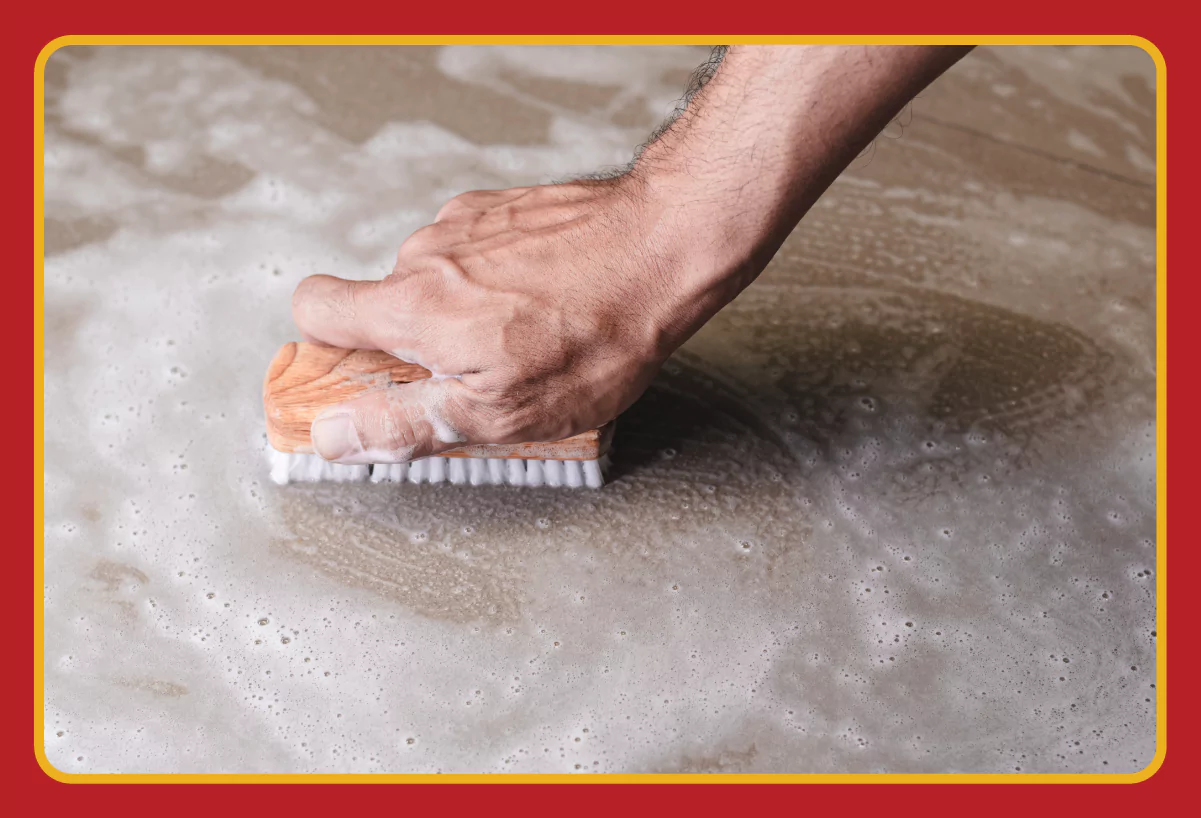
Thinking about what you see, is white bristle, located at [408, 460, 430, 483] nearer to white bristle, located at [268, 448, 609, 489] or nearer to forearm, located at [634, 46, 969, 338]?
white bristle, located at [268, 448, 609, 489]

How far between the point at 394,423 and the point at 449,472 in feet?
0.54

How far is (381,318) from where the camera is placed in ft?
3.72

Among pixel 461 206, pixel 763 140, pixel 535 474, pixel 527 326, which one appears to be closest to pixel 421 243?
pixel 461 206

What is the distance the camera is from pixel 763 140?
102 cm

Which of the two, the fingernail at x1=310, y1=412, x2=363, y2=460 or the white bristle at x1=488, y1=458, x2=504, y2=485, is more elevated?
the fingernail at x1=310, y1=412, x2=363, y2=460

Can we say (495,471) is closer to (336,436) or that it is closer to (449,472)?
(449,472)

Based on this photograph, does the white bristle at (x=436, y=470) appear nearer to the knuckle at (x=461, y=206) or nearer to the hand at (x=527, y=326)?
the hand at (x=527, y=326)

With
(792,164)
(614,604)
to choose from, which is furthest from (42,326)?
(792,164)

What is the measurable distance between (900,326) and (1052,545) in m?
0.35

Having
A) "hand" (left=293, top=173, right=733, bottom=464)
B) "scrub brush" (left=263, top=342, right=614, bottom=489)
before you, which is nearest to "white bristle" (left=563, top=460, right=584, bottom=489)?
"scrub brush" (left=263, top=342, right=614, bottom=489)

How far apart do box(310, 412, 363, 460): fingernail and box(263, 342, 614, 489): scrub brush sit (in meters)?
0.03

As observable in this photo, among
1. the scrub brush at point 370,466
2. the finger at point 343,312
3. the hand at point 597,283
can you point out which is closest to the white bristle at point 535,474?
the scrub brush at point 370,466

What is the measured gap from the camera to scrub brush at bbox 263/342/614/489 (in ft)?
3.79

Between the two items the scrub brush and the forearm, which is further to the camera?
the scrub brush
